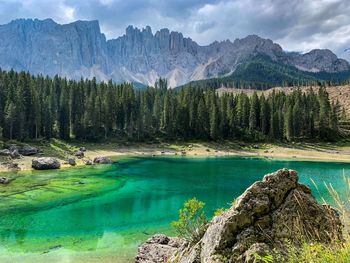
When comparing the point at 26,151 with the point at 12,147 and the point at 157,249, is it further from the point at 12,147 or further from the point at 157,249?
the point at 157,249

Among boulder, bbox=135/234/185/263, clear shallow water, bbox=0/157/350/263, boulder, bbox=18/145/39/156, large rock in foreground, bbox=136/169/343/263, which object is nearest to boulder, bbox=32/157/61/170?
clear shallow water, bbox=0/157/350/263

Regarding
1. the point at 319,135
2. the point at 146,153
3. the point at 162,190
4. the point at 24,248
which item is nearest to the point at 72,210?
the point at 24,248

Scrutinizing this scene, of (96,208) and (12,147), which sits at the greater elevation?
(12,147)

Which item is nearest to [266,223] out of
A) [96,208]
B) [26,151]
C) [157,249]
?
[157,249]

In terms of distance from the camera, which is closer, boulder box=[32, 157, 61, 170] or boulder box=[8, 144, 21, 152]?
boulder box=[32, 157, 61, 170]

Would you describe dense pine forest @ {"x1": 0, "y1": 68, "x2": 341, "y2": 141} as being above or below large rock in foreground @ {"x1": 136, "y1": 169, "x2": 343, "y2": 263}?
above

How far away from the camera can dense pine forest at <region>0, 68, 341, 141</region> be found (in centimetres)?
11844

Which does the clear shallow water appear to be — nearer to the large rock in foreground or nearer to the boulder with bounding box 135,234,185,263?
the boulder with bounding box 135,234,185,263

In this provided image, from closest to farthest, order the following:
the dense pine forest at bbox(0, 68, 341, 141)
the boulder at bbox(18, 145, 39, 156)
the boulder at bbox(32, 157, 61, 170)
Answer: the boulder at bbox(32, 157, 61, 170) < the boulder at bbox(18, 145, 39, 156) < the dense pine forest at bbox(0, 68, 341, 141)

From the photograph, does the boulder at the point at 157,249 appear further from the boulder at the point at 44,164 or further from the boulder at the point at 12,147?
the boulder at the point at 12,147

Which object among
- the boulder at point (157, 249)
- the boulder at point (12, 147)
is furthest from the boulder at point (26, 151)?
the boulder at point (157, 249)

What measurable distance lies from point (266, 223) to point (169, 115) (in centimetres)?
12292

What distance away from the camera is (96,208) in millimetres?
38000

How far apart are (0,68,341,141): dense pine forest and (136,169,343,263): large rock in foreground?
10663 centimetres
